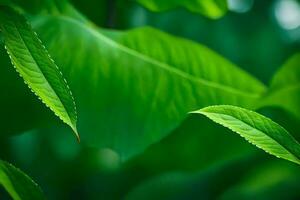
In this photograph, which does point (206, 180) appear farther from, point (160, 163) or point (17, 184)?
Result: point (17, 184)

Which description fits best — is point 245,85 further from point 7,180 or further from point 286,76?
point 7,180

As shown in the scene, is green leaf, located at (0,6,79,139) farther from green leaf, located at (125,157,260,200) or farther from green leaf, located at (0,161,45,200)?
green leaf, located at (125,157,260,200)

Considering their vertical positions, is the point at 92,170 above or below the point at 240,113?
below

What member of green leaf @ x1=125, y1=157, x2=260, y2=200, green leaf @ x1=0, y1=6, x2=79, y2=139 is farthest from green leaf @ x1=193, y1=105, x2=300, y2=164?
green leaf @ x1=125, y1=157, x2=260, y2=200

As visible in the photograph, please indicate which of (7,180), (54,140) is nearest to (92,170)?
(54,140)

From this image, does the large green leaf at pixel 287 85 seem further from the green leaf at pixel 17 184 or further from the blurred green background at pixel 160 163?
the green leaf at pixel 17 184

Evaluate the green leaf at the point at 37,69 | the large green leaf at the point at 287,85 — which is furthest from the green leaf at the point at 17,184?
the large green leaf at the point at 287,85
